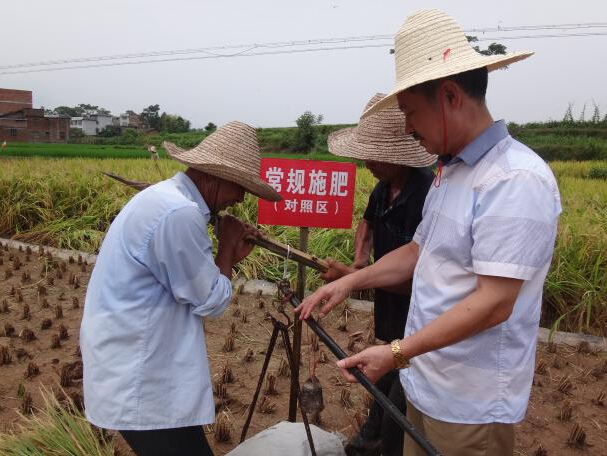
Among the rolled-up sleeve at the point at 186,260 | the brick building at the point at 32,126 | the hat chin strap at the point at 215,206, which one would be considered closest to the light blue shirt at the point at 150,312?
the rolled-up sleeve at the point at 186,260

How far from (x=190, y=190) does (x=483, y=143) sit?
95cm

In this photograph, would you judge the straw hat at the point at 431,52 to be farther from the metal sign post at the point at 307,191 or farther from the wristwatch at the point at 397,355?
the metal sign post at the point at 307,191

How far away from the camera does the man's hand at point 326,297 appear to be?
1.85 metres

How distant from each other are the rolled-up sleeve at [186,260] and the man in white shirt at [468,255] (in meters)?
0.52

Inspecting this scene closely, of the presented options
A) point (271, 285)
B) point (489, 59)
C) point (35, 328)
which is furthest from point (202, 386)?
point (271, 285)

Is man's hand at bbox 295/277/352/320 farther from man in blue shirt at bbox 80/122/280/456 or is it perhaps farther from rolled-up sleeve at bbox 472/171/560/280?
rolled-up sleeve at bbox 472/171/560/280

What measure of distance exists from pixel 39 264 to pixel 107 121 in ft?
210

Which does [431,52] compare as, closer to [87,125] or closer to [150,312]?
[150,312]

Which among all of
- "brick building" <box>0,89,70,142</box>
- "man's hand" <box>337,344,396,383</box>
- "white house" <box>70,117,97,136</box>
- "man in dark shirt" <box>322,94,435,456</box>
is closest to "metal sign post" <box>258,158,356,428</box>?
"man in dark shirt" <box>322,94,435,456</box>

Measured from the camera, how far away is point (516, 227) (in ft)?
4.04

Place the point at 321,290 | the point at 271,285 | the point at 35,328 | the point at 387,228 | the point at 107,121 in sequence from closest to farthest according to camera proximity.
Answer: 1. the point at 321,290
2. the point at 387,228
3. the point at 35,328
4. the point at 271,285
5. the point at 107,121

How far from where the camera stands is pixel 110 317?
1640 millimetres

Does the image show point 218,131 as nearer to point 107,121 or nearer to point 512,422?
point 512,422

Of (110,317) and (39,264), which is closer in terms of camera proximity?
(110,317)
